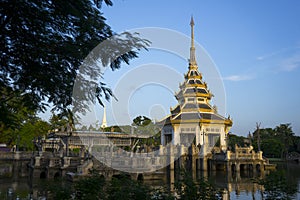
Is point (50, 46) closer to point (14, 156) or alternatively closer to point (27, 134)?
point (14, 156)

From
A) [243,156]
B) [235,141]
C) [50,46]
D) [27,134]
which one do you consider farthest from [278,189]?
[235,141]

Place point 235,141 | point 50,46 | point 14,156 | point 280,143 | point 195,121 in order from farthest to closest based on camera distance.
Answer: point 235,141
point 280,143
point 195,121
point 14,156
point 50,46

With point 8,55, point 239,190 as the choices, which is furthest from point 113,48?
point 239,190

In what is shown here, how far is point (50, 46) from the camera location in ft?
19.1

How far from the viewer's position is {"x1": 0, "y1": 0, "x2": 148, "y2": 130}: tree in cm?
545

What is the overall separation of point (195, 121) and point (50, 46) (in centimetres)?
2926

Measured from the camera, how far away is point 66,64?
6.28 m

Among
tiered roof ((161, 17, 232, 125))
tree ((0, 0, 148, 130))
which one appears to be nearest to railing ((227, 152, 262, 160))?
tiered roof ((161, 17, 232, 125))

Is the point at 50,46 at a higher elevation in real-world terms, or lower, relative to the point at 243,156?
Result: higher

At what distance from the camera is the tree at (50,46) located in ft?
17.9

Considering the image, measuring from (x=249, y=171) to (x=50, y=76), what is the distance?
25139 millimetres

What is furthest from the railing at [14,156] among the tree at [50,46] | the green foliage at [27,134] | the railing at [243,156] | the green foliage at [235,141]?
the green foliage at [235,141]

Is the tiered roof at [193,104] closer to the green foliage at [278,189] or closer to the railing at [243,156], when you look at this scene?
the railing at [243,156]

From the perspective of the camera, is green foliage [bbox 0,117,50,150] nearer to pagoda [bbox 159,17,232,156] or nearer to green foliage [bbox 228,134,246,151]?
pagoda [bbox 159,17,232,156]
